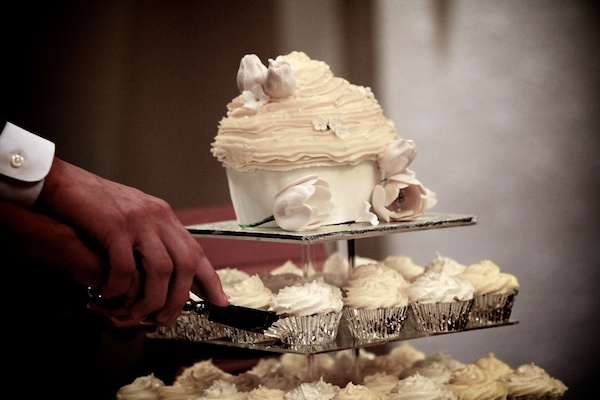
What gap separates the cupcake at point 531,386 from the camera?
9.16 feet

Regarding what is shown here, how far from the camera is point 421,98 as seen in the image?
13.7 ft

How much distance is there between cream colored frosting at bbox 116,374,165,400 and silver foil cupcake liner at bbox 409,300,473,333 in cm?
87

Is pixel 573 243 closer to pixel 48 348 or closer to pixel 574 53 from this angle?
pixel 574 53

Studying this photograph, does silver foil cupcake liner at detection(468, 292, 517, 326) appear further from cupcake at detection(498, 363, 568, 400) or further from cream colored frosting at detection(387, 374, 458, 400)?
cream colored frosting at detection(387, 374, 458, 400)

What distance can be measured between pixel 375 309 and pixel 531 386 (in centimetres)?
67

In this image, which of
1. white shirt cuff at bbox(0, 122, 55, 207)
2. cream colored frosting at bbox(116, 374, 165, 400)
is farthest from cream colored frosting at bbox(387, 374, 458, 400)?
white shirt cuff at bbox(0, 122, 55, 207)

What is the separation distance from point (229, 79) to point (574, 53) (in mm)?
1905

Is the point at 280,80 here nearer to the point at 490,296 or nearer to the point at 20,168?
the point at 20,168

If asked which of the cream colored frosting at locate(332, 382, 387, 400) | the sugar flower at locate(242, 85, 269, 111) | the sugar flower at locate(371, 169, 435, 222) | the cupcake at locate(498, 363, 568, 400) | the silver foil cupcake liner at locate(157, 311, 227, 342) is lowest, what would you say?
the cupcake at locate(498, 363, 568, 400)

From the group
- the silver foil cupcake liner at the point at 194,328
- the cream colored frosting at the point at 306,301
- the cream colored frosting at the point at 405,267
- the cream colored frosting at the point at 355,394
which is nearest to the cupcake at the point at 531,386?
the cream colored frosting at the point at 405,267

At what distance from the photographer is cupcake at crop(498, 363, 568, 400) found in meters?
2.79

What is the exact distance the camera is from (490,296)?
9.20 feet

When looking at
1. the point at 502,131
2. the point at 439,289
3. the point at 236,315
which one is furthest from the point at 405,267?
the point at 502,131

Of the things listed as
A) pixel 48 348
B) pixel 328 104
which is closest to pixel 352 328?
pixel 328 104
